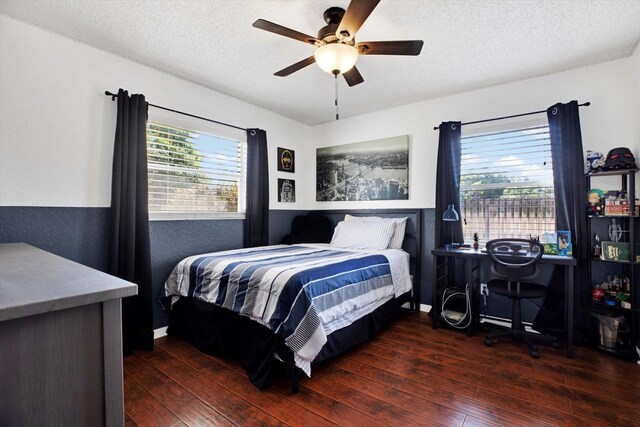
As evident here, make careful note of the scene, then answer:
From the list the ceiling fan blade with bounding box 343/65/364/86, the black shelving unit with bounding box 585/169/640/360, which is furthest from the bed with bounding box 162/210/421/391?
the black shelving unit with bounding box 585/169/640/360

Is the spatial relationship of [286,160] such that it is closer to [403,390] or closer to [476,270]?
[476,270]

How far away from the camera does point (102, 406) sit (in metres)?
0.79

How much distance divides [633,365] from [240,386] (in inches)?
115

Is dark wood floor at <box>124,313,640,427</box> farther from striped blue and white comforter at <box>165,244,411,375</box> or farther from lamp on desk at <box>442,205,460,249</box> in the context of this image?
lamp on desk at <box>442,205,460,249</box>

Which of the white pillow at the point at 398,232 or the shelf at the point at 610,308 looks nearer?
the shelf at the point at 610,308

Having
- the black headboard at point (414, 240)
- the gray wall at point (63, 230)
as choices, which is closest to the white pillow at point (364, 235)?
the black headboard at point (414, 240)

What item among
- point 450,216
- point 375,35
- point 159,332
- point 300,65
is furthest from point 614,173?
point 159,332

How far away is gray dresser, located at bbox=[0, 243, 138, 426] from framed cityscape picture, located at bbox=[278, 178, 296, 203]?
134 inches

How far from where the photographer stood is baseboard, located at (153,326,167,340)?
2.90 metres

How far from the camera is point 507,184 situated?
320cm

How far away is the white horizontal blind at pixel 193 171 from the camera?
2.99 m

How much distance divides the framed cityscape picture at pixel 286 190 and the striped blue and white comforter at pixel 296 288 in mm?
1354

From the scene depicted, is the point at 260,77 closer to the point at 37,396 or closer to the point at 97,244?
the point at 97,244

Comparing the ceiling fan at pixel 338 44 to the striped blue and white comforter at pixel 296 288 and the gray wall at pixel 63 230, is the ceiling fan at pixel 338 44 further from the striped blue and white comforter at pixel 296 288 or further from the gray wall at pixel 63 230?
the gray wall at pixel 63 230
